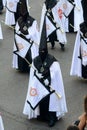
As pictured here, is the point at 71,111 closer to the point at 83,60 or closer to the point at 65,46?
the point at 83,60

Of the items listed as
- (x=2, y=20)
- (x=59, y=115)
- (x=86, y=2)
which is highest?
(x=86, y=2)

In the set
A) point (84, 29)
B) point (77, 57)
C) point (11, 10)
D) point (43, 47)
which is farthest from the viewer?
point (11, 10)

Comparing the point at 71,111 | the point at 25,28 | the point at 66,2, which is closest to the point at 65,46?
the point at 66,2

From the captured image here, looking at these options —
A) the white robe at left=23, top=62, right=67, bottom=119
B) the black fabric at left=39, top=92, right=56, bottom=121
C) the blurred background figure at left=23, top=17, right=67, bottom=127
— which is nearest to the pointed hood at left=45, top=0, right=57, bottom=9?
the blurred background figure at left=23, top=17, right=67, bottom=127

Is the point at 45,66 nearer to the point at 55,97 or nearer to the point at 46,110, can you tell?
the point at 55,97

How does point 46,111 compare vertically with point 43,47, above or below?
below

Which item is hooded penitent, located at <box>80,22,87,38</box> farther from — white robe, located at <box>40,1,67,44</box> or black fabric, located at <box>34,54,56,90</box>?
white robe, located at <box>40,1,67,44</box>

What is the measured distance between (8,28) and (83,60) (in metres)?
5.43

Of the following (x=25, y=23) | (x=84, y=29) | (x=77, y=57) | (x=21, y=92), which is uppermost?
(x=84, y=29)

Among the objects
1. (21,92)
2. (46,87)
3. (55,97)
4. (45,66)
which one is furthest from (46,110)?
(21,92)

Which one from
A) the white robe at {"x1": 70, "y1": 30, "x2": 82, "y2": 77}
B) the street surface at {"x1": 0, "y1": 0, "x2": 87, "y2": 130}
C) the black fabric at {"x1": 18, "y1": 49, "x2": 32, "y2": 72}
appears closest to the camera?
the street surface at {"x1": 0, "y1": 0, "x2": 87, "y2": 130}

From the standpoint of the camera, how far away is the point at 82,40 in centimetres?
1254

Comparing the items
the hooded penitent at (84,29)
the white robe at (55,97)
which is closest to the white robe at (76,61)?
the hooded penitent at (84,29)

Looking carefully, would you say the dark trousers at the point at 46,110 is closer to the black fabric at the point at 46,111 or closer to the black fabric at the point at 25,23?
the black fabric at the point at 46,111
